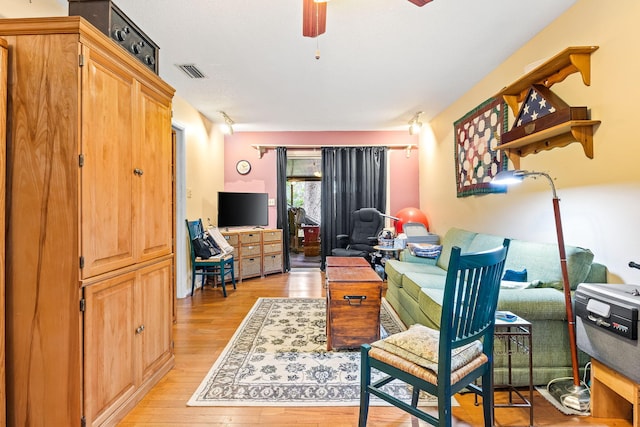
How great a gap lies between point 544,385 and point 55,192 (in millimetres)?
2925

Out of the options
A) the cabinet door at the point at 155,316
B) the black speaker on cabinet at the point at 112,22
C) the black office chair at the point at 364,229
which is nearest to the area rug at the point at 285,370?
the cabinet door at the point at 155,316

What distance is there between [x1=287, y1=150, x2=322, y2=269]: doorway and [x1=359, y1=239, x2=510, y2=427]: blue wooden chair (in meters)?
5.41

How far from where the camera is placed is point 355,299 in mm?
2385

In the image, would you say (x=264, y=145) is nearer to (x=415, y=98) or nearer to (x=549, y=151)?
(x=415, y=98)

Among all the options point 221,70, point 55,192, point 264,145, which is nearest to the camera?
point 55,192

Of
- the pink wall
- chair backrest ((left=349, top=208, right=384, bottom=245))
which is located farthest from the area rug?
the pink wall

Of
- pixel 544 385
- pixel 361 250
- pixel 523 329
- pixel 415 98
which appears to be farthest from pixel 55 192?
pixel 361 250

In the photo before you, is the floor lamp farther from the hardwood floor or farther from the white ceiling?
the white ceiling

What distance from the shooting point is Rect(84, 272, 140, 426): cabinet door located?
1432 millimetres

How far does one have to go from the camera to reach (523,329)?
1722 mm

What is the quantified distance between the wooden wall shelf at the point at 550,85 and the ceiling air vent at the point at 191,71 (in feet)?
9.35

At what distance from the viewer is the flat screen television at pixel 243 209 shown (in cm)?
495

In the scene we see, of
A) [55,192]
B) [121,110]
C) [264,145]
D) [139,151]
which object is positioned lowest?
[55,192]

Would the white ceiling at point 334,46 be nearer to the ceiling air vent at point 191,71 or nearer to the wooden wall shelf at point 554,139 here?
the ceiling air vent at point 191,71
